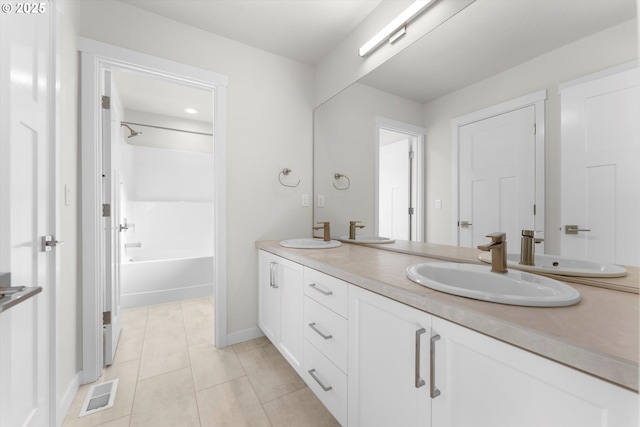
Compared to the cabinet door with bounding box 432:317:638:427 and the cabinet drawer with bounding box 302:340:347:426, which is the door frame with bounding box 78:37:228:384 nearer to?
the cabinet drawer with bounding box 302:340:347:426

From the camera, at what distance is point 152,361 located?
183 centimetres

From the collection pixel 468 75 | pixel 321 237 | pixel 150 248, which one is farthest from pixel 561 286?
pixel 150 248

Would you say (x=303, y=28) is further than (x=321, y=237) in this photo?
No

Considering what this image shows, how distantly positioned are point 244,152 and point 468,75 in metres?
1.59

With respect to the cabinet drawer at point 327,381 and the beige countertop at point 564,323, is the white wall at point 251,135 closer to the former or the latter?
the cabinet drawer at point 327,381

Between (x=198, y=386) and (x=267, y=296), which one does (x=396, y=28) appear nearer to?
(x=267, y=296)

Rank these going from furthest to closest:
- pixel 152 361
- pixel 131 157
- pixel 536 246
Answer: pixel 131 157 → pixel 152 361 → pixel 536 246

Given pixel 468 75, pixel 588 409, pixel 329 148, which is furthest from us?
pixel 329 148

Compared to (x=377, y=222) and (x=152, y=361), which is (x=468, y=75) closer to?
(x=377, y=222)

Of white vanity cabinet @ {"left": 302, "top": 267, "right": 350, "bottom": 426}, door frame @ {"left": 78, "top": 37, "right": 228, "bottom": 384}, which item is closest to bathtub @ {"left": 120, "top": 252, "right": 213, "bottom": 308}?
door frame @ {"left": 78, "top": 37, "right": 228, "bottom": 384}

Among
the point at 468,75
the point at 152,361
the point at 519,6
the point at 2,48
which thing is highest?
the point at 519,6

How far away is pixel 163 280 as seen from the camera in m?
2.95

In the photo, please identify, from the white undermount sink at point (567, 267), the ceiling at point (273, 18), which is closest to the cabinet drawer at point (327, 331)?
the white undermount sink at point (567, 267)

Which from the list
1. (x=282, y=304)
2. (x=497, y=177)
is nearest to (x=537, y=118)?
(x=497, y=177)
